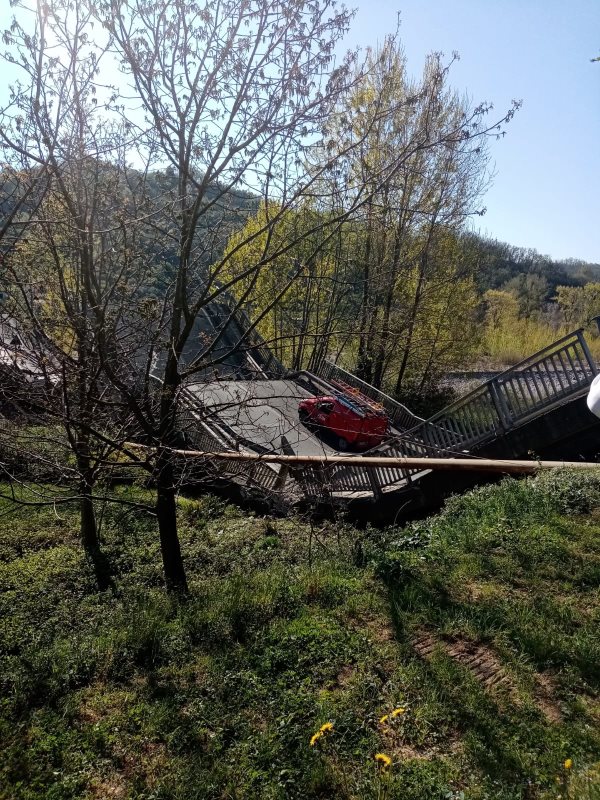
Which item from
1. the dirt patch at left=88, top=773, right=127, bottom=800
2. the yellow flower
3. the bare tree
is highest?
the bare tree

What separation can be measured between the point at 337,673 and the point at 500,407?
664cm

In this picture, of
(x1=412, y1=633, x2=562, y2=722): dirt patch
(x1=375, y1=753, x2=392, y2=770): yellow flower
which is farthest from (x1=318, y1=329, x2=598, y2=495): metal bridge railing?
(x1=375, y1=753, x2=392, y2=770): yellow flower

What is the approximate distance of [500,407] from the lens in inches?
371

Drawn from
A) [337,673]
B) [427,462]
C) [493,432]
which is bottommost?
[337,673]

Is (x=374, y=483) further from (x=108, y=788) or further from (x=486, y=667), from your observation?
(x=108, y=788)

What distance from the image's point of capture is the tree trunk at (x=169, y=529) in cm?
554

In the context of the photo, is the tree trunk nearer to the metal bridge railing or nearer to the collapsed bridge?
the collapsed bridge

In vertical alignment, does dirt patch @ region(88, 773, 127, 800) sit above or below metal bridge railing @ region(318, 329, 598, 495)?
below

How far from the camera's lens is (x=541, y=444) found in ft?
29.9

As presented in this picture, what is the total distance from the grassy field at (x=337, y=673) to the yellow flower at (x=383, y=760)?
2 centimetres

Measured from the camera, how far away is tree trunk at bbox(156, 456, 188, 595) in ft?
18.2

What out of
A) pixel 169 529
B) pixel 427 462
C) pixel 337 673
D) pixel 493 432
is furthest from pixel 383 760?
pixel 493 432

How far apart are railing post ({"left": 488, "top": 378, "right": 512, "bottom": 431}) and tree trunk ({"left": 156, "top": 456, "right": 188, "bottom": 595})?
5932 millimetres

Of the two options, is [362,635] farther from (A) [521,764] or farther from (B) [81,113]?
(B) [81,113]
